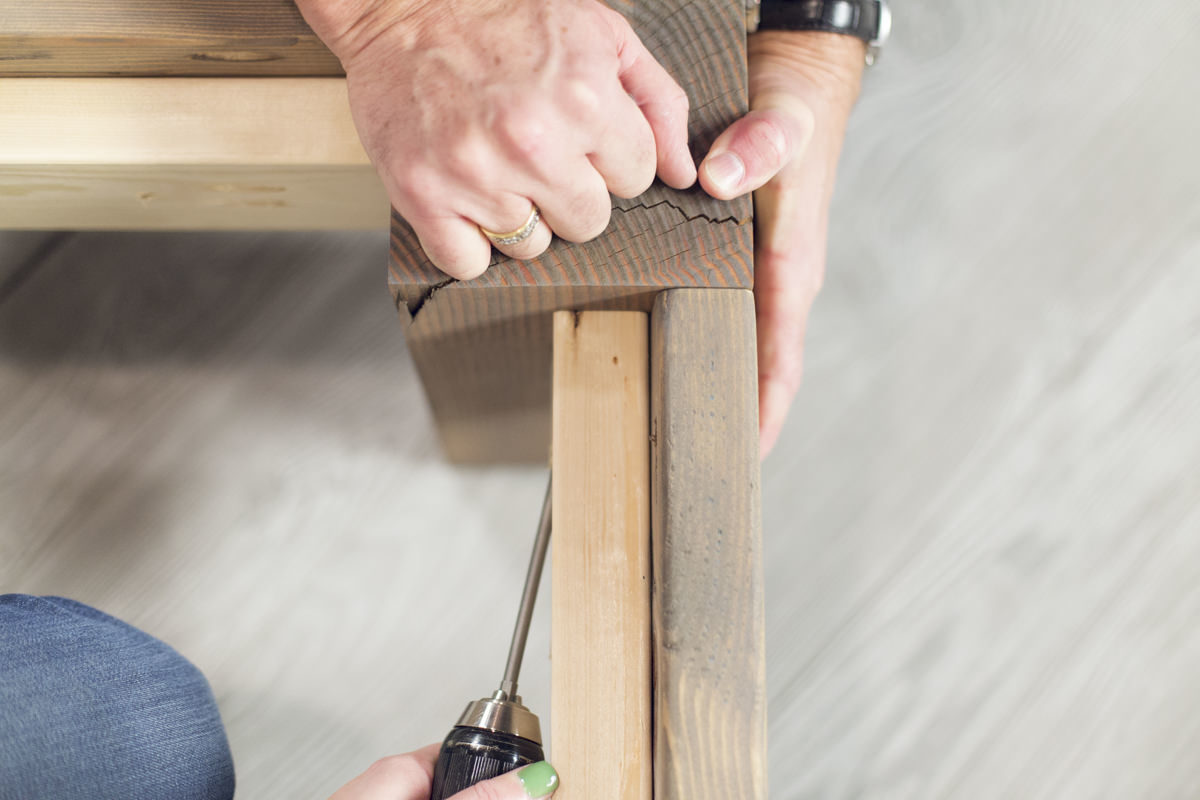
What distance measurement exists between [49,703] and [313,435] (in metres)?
0.42

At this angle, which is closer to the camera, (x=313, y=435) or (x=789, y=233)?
(x=789, y=233)

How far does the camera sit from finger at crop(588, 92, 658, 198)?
386mm

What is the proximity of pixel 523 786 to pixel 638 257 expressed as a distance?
10.2 inches

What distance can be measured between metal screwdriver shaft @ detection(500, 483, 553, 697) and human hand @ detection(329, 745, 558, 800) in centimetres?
5

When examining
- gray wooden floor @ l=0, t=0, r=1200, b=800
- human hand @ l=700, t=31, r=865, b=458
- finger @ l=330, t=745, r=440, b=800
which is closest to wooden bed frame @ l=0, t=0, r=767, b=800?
finger @ l=330, t=745, r=440, b=800

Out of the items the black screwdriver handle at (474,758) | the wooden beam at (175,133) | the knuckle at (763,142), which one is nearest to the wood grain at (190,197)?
the wooden beam at (175,133)

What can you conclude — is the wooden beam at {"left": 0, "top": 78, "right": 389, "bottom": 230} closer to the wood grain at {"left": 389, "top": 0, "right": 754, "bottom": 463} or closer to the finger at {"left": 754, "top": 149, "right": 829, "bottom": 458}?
the wood grain at {"left": 389, "top": 0, "right": 754, "bottom": 463}

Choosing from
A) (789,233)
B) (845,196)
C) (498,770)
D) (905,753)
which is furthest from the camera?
(845,196)

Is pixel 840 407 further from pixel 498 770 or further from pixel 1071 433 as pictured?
pixel 498 770

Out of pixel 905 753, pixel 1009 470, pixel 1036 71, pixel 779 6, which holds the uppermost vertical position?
pixel 779 6

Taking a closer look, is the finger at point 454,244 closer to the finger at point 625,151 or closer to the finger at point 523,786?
the finger at point 625,151

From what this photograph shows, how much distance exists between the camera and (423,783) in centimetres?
45

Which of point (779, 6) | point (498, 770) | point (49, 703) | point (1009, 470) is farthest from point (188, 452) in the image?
point (1009, 470)

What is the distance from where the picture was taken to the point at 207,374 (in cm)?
88
